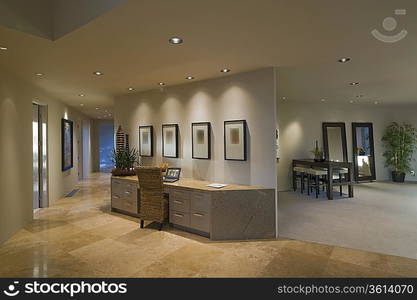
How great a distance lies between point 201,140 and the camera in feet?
15.3

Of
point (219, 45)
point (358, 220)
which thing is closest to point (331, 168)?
point (358, 220)

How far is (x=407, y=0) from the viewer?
208 centimetres

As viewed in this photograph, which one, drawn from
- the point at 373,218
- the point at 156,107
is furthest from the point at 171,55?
the point at 373,218

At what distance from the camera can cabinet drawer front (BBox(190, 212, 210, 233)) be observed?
148 inches

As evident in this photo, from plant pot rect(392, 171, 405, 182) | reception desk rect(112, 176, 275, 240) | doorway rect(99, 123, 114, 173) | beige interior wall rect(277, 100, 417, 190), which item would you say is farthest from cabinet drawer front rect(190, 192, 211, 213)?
doorway rect(99, 123, 114, 173)

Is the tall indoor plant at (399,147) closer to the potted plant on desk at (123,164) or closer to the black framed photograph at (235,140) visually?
the black framed photograph at (235,140)

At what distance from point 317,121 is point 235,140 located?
5.00 meters

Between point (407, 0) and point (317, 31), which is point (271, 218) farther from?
point (407, 0)

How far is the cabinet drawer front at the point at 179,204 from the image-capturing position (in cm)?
400

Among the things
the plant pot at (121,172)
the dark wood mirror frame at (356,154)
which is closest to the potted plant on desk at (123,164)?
the plant pot at (121,172)

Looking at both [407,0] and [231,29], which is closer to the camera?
[407,0]

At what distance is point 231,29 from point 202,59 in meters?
0.93

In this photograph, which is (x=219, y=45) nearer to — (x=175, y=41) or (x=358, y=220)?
(x=175, y=41)

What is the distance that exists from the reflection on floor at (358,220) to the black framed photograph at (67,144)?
5.72 m
